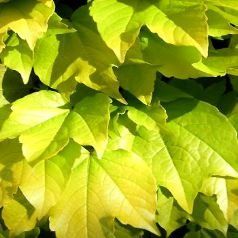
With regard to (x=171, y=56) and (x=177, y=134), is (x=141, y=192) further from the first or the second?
Result: (x=171, y=56)

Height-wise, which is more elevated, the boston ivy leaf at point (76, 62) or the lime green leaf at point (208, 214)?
the boston ivy leaf at point (76, 62)

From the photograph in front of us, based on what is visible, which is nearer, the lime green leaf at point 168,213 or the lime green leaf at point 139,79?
the lime green leaf at point 139,79

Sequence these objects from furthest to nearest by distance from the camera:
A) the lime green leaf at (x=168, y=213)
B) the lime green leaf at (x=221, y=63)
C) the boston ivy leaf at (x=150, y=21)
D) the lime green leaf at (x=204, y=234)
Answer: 1. the lime green leaf at (x=204, y=234)
2. the lime green leaf at (x=168, y=213)
3. the lime green leaf at (x=221, y=63)
4. the boston ivy leaf at (x=150, y=21)

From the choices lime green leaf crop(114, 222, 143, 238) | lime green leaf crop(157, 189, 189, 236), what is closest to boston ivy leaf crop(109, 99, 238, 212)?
lime green leaf crop(157, 189, 189, 236)

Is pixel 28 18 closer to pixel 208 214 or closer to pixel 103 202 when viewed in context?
pixel 103 202

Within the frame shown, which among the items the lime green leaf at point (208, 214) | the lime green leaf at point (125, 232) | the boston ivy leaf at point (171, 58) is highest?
the boston ivy leaf at point (171, 58)

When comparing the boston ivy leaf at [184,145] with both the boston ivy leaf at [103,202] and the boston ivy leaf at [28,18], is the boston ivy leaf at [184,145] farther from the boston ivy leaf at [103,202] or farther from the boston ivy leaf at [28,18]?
the boston ivy leaf at [28,18]

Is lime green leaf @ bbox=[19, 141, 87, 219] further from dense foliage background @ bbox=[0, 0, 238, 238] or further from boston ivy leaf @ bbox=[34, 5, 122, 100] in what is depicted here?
boston ivy leaf @ bbox=[34, 5, 122, 100]

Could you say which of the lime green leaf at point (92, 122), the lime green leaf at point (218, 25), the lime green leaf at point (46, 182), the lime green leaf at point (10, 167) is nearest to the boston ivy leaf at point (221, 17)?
the lime green leaf at point (218, 25)
